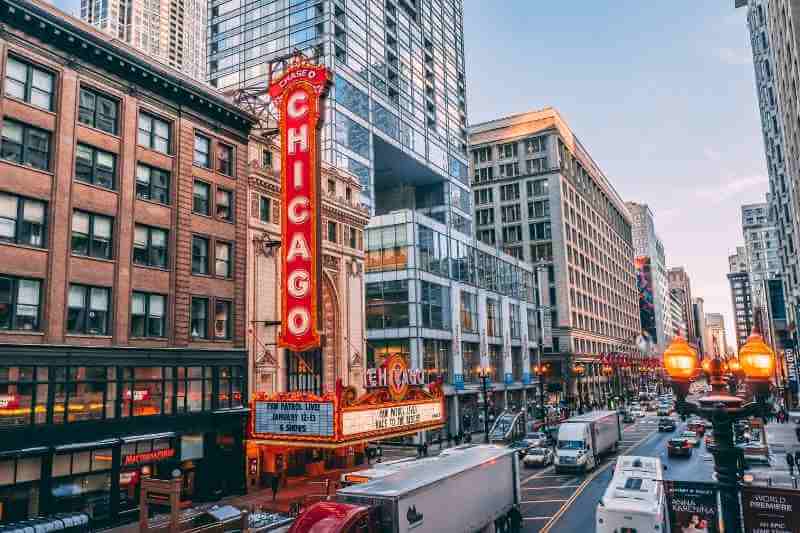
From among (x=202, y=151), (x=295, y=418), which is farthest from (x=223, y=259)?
(x=295, y=418)

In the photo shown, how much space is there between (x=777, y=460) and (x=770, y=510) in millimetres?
31221

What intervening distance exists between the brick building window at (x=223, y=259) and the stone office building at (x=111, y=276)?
0.12 m

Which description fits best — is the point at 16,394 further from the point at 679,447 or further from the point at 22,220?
the point at 679,447

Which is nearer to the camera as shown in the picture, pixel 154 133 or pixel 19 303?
pixel 19 303

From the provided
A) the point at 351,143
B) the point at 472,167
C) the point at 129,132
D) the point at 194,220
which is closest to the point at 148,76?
the point at 129,132

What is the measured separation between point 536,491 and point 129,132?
99.4 feet

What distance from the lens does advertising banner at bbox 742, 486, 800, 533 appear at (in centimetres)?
1524

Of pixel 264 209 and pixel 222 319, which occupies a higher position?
pixel 264 209

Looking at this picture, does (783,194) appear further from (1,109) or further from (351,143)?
(1,109)

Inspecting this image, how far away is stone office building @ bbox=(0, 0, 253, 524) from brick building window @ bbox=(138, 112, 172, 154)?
10 cm

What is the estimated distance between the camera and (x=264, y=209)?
4228 centimetres

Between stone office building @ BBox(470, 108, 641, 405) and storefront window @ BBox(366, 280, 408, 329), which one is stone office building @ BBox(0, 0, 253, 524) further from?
stone office building @ BBox(470, 108, 641, 405)

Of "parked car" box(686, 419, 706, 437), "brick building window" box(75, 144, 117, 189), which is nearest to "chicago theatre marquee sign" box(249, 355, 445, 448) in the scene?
"brick building window" box(75, 144, 117, 189)

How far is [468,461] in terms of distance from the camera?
79.9ft
